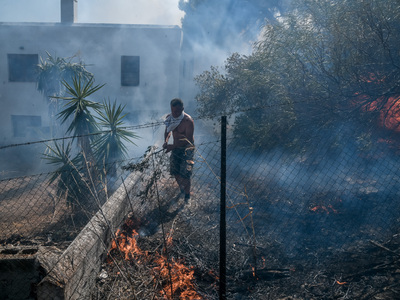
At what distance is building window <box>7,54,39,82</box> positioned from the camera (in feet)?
50.3

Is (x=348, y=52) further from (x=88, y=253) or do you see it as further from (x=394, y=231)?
(x=88, y=253)

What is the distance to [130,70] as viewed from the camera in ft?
50.0

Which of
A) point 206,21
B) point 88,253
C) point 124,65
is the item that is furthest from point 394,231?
point 206,21

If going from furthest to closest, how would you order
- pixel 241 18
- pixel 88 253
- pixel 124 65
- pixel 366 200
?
pixel 241 18
pixel 124 65
pixel 366 200
pixel 88 253

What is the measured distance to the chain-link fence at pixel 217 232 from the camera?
348 centimetres

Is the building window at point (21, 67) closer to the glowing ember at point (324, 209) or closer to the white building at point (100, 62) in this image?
the white building at point (100, 62)

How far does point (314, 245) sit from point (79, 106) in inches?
188

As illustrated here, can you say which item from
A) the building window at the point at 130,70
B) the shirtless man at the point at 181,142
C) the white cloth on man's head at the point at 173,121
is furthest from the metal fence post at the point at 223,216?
the building window at the point at 130,70

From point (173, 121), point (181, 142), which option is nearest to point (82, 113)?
point (173, 121)

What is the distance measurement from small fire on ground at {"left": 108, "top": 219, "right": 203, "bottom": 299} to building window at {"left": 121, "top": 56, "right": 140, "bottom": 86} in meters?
11.5

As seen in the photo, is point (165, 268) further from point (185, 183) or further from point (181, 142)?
point (181, 142)

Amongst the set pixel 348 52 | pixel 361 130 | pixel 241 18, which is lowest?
pixel 361 130

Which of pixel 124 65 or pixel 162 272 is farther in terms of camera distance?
pixel 124 65

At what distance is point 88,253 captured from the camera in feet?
12.0
